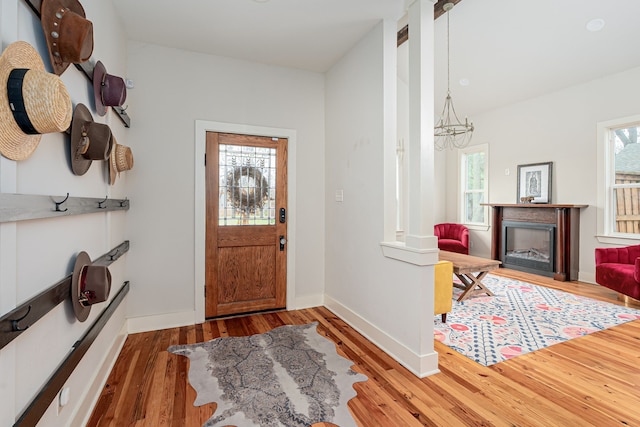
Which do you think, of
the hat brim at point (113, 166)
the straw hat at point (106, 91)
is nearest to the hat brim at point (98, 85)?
the straw hat at point (106, 91)

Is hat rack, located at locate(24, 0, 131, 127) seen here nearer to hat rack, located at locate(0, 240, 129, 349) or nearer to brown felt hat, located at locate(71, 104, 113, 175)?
brown felt hat, located at locate(71, 104, 113, 175)

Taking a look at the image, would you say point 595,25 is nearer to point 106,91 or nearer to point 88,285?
point 106,91

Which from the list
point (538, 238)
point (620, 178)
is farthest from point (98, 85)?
point (538, 238)

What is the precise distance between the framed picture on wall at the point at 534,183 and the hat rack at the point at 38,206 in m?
6.36

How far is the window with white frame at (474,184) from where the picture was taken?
258 inches

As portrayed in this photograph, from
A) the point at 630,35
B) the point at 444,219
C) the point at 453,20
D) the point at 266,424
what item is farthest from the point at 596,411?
the point at 444,219

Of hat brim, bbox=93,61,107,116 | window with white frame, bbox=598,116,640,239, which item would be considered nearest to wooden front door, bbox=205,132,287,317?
hat brim, bbox=93,61,107,116

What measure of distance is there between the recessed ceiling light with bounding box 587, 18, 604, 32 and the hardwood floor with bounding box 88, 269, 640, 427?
11.9 feet

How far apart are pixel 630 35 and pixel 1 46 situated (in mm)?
5988

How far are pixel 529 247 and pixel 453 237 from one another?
4.41 ft

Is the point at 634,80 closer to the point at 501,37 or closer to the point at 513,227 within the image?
the point at 501,37

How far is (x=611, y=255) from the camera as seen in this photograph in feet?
14.1

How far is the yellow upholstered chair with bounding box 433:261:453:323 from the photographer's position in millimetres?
3111

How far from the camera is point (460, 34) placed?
4312 millimetres
